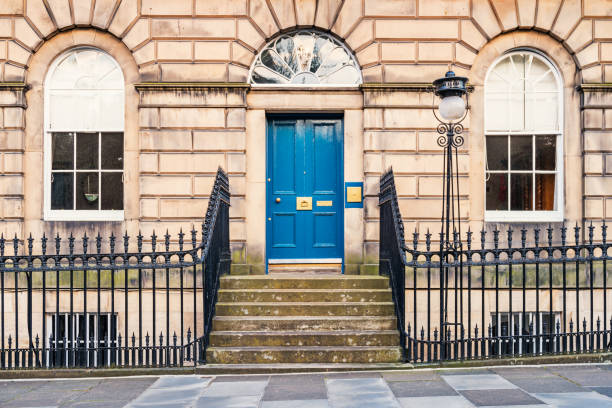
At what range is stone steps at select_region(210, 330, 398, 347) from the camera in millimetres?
7727

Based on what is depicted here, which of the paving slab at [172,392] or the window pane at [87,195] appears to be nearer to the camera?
the paving slab at [172,392]

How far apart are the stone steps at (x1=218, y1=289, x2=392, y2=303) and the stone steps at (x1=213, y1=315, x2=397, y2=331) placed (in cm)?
51

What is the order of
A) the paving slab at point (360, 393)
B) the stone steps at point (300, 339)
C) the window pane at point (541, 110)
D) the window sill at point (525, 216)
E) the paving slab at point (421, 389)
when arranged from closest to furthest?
1. the paving slab at point (360, 393)
2. the paving slab at point (421, 389)
3. the stone steps at point (300, 339)
4. the window sill at point (525, 216)
5. the window pane at point (541, 110)

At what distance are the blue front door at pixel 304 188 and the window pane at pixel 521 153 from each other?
297 cm

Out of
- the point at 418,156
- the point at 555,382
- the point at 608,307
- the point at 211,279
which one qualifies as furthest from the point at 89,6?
the point at 608,307

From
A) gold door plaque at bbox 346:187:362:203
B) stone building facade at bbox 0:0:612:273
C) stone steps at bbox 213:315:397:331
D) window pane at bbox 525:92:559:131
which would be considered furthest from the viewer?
window pane at bbox 525:92:559:131

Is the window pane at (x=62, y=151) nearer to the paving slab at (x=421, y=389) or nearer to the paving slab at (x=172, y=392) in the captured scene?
the paving slab at (x=172, y=392)

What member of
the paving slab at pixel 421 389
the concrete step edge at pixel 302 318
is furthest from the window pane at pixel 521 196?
the paving slab at pixel 421 389

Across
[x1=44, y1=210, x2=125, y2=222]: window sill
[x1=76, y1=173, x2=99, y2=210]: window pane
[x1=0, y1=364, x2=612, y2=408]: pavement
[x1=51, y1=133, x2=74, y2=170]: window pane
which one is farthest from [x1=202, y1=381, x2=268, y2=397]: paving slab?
[x1=51, y1=133, x2=74, y2=170]: window pane

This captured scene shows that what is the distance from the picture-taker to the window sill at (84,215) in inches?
409

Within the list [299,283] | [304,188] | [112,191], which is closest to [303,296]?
[299,283]

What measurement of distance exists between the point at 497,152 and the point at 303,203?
3.43 meters

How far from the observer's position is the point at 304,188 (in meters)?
10.6

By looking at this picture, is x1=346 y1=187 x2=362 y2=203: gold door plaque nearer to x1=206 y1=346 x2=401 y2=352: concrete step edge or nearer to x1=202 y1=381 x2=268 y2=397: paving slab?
x1=206 y1=346 x2=401 y2=352: concrete step edge
